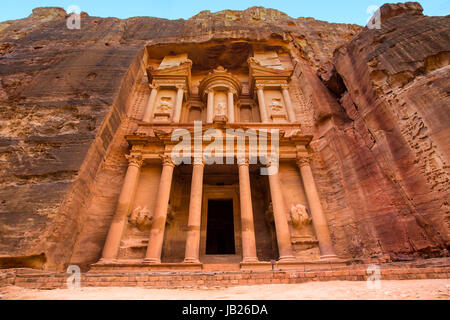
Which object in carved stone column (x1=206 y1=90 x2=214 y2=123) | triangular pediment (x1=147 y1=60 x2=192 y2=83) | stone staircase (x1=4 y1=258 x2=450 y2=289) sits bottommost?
stone staircase (x1=4 y1=258 x2=450 y2=289)

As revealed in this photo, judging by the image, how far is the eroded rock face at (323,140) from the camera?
7.03 meters

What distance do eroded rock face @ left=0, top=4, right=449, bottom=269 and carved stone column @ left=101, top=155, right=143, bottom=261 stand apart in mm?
840

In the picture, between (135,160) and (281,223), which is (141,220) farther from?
(281,223)

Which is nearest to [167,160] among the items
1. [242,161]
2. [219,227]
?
[242,161]

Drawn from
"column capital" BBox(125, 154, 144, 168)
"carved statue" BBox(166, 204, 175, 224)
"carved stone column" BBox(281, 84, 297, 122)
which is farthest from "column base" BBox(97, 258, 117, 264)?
"carved stone column" BBox(281, 84, 297, 122)

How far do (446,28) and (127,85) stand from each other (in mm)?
15240

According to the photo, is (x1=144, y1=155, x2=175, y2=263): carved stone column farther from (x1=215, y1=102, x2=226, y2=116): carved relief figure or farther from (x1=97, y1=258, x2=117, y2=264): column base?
(x1=215, y1=102, x2=226, y2=116): carved relief figure

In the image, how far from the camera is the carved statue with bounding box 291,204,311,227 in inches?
363

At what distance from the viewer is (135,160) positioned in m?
10.4

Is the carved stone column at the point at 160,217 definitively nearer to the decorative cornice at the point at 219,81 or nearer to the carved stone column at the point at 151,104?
the carved stone column at the point at 151,104

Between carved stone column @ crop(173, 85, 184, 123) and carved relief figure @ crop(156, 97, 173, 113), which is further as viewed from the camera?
carved relief figure @ crop(156, 97, 173, 113)

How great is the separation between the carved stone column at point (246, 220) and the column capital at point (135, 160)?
4685mm

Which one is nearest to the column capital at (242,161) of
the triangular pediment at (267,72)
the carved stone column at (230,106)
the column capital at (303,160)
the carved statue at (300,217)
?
the column capital at (303,160)

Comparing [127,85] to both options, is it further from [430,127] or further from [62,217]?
[430,127]
